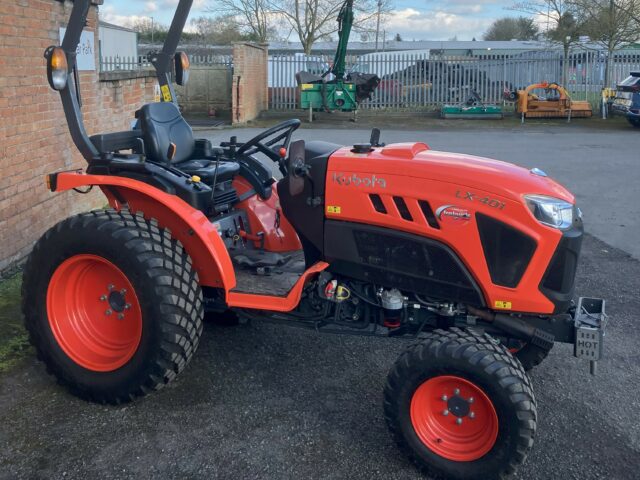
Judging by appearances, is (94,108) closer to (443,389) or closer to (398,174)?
(398,174)

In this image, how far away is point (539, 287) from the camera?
3361 mm

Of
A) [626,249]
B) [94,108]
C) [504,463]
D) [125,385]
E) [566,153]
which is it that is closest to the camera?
[504,463]

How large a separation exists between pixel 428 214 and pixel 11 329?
10.0 ft

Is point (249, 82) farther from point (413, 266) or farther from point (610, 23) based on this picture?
point (413, 266)

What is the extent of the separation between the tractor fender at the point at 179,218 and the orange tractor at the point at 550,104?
18649 mm

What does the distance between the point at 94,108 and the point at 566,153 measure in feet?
32.1

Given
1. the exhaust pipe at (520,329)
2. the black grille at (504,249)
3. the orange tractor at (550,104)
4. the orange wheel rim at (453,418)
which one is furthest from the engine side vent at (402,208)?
the orange tractor at (550,104)

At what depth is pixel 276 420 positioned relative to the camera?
12.5 ft

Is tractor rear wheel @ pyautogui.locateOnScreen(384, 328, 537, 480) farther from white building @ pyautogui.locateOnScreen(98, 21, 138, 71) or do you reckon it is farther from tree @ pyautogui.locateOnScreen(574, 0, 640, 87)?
white building @ pyautogui.locateOnScreen(98, 21, 138, 71)

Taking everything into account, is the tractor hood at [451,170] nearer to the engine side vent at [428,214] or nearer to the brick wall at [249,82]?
the engine side vent at [428,214]

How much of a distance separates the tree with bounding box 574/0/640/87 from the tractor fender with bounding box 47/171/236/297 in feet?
69.7

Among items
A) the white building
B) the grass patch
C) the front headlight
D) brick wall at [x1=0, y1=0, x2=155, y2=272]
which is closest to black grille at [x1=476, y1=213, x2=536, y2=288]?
the front headlight

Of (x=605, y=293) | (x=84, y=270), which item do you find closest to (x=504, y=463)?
(x=84, y=270)

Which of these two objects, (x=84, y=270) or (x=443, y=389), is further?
(x=84, y=270)
